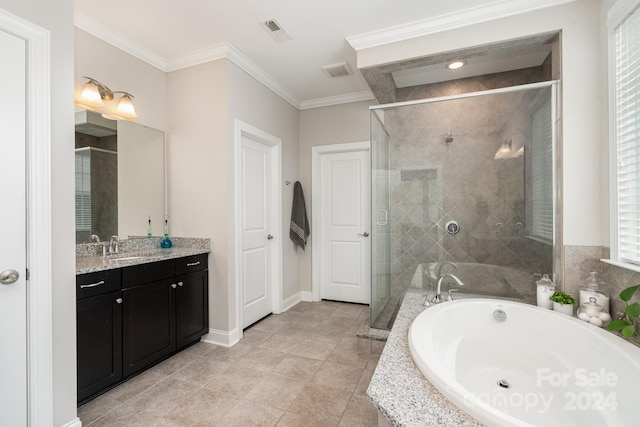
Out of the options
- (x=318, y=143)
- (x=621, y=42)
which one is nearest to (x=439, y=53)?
(x=621, y=42)

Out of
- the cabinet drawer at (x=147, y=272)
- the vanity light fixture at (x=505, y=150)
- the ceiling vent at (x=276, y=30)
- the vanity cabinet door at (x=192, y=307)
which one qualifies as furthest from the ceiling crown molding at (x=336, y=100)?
the cabinet drawer at (x=147, y=272)

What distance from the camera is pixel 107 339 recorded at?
1.84 metres

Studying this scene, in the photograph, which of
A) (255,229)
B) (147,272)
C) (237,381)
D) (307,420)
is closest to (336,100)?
(255,229)

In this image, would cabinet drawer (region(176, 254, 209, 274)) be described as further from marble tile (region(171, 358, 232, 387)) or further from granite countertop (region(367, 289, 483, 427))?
granite countertop (region(367, 289, 483, 427))

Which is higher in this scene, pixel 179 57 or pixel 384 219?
pixel 179 57

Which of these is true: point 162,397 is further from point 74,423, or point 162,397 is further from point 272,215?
point 272,215

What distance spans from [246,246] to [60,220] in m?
1.65

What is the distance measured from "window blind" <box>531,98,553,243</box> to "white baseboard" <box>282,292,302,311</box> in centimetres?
266

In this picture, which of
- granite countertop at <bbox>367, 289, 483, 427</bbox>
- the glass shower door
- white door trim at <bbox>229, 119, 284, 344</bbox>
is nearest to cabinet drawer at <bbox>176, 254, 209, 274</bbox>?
white door trim at <bbox>229, 119, 284, 344</bbox>

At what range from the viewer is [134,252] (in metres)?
2.48

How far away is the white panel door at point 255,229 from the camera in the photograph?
2982 millimetres

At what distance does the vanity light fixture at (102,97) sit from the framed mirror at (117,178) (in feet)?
0.31

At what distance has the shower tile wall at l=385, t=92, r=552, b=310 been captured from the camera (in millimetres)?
2443

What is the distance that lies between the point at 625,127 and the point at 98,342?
3337 millimetres
